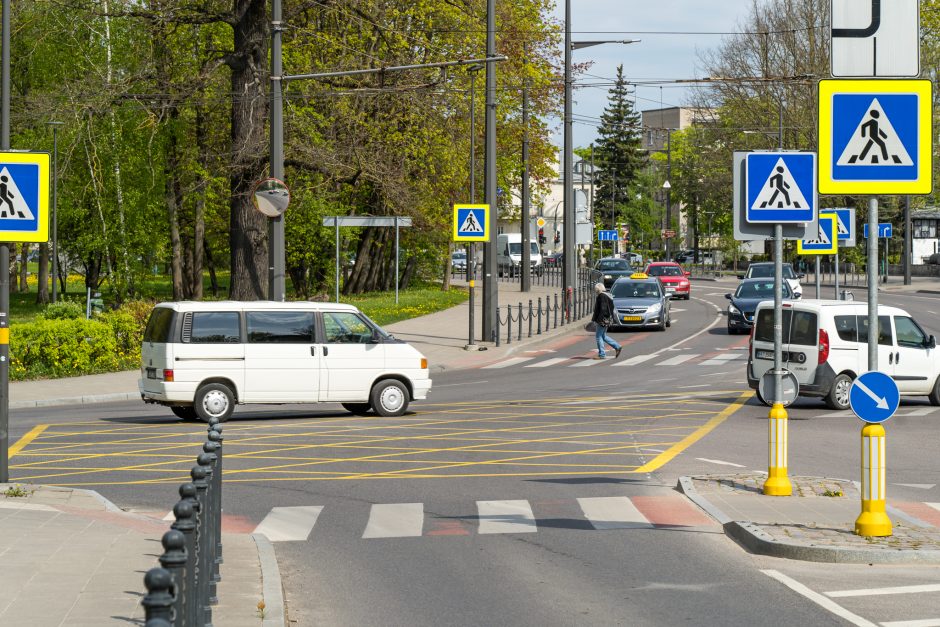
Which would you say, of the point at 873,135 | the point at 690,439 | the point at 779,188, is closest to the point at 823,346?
the point at 690,439

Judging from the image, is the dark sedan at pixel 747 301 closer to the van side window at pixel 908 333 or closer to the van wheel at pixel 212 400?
the van side window at pixel 908 333

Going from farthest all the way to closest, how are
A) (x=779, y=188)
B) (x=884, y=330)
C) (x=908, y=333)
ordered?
(x=908, y=333) → (x=884, y=330) → (x=779, y=188)

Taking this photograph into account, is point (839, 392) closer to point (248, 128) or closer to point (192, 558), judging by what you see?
point (248, 128)

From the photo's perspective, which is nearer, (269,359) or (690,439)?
(690,439)

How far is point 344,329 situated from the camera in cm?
2072

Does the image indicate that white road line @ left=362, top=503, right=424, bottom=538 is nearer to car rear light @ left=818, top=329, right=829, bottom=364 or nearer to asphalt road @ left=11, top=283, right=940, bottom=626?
asphalt road @ left=11, top=283, right=940, bottom=626

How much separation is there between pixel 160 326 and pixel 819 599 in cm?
1353

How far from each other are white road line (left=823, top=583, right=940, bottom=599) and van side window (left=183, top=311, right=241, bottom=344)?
12.8 metres

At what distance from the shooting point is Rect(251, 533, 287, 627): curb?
776 centimetres

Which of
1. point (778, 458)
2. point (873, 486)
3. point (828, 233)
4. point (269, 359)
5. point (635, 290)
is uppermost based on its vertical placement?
point (828, 233)

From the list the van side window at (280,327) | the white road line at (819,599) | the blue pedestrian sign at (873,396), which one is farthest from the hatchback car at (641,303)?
the white road line at (819,599)

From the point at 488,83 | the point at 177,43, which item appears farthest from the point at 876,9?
the point at 177,43

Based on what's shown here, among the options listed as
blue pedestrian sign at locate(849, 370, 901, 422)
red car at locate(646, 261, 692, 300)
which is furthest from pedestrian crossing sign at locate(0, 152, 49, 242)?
red car at locate(646, 261, 692, 300)

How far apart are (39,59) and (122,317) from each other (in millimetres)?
30872
